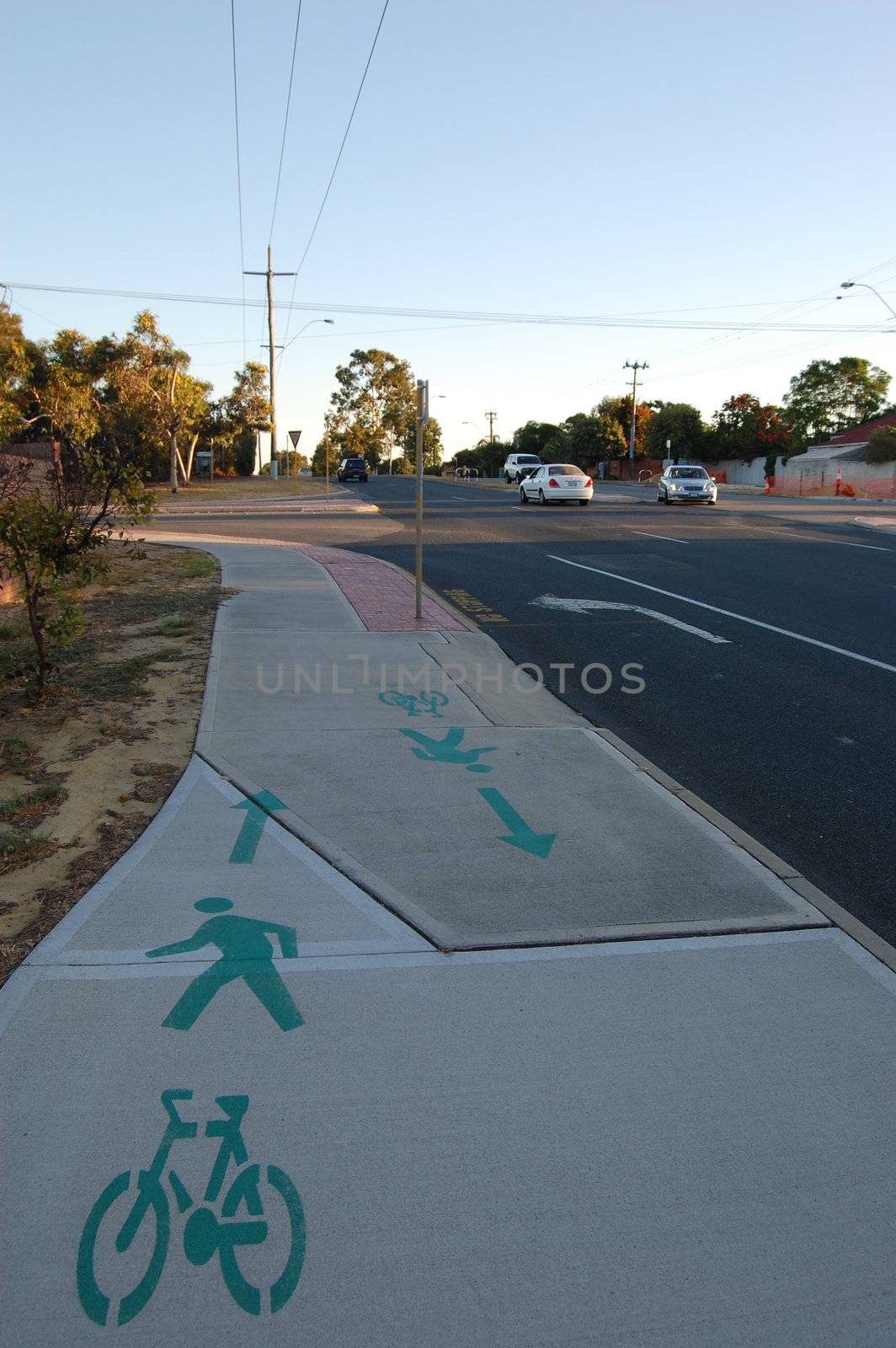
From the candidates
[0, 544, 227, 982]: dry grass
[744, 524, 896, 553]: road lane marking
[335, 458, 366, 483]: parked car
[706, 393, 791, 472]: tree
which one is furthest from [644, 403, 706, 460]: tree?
[0, 544, 227, 982]: dry grass

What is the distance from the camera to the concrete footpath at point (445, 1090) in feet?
7.86

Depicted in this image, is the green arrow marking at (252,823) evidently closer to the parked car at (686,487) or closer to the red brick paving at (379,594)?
the red brick paving at (379,594)

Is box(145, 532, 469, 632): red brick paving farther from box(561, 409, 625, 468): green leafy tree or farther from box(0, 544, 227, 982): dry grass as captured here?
box(561, 409, 625, 468): green leafy tree

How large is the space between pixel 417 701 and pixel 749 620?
5533 millimetres

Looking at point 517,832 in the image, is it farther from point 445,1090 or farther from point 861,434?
point 861,434

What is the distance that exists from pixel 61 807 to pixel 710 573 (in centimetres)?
1230

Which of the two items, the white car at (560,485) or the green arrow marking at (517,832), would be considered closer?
the green arrow marking at (517,832)

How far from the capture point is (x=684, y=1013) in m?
3.52

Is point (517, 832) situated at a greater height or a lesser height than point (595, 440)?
lesser

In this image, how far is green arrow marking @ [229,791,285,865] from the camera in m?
4.72

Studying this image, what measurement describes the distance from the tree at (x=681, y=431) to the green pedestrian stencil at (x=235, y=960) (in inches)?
2855

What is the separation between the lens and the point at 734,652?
9.82 metres

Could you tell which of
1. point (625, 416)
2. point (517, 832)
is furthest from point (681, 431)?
point (517, 832)

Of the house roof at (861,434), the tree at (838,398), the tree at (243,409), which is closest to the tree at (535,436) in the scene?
the tree at (838,398)
